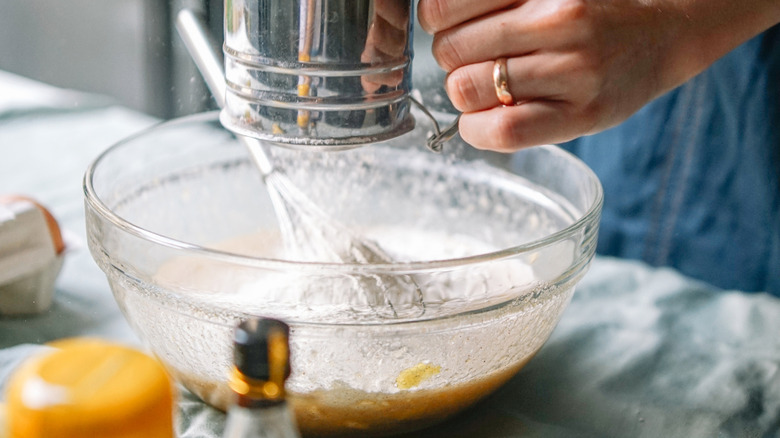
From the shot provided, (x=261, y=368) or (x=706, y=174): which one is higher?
(x=261, y=368)

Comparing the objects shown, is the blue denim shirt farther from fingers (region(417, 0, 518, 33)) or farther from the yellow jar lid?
the yellow jar lid

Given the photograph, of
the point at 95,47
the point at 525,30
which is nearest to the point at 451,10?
the point at 525,30

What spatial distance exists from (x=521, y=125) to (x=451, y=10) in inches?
3.1

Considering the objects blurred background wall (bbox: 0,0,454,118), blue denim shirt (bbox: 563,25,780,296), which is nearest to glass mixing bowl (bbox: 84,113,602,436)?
blue denim shirt (bbox: 563,25,780,296)

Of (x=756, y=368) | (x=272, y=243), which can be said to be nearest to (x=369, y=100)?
(x=272, y=243)

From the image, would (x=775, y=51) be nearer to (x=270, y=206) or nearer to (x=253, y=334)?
(x=270, y=206)

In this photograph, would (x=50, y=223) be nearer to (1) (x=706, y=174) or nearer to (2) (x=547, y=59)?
(2) (x=547, y=59)

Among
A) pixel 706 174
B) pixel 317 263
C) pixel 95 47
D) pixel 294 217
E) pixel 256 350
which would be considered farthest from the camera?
pixel 95 47

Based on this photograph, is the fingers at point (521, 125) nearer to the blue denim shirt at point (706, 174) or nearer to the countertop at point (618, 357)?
the countertop at point (618, 357)

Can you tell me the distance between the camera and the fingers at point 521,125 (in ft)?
1.45

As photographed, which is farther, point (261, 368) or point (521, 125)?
point (521, 125)

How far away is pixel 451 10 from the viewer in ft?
1.44

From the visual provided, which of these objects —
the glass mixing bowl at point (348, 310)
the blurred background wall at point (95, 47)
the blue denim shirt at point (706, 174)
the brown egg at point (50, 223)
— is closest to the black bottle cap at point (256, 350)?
the glass mixing bowl at point (348, 310)

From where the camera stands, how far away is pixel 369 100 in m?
0.40
